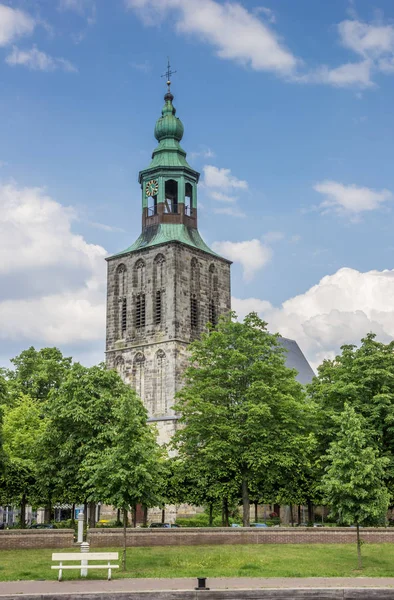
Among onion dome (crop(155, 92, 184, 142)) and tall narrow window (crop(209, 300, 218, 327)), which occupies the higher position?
onion dome (crop(155, 92, 184, 142))

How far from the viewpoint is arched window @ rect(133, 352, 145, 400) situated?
235ft

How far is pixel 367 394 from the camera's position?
141ft

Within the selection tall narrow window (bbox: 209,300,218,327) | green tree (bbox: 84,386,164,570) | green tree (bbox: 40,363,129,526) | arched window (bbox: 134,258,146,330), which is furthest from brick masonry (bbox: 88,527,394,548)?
tall narrow window (bbox: 209,300,218,327)

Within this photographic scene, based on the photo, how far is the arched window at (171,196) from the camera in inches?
3071

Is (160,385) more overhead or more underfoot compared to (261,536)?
more overhead

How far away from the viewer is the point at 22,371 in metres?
67.2

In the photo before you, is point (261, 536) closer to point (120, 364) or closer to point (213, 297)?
point (120, 364)

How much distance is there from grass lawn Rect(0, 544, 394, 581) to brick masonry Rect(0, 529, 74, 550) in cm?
66

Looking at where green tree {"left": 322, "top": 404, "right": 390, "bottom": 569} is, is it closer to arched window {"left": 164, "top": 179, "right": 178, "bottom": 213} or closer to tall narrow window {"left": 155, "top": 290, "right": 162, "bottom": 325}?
tall narrow window {"left": 155, "top": 290, "right": 162, "bottom": 325}

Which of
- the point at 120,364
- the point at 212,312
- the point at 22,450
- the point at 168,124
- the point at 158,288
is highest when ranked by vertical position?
the point at 168,124

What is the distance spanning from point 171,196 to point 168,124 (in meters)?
7.52

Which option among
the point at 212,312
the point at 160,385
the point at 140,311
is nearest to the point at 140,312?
the point at 140,311

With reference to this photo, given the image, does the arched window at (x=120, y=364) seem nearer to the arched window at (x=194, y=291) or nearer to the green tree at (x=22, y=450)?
the arched window at (x=194, y=291)

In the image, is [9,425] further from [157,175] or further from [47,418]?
[157,175]
